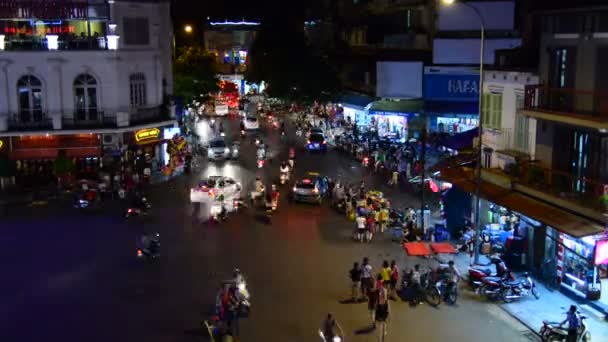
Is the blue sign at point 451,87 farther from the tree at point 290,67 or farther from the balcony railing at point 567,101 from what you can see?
the balcony railing at point 567,101

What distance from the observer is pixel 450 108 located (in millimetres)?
54625

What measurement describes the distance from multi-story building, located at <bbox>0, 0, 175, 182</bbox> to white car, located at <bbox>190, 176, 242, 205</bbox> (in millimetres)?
10891

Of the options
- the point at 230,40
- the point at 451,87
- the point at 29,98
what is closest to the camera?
the point at 29,98

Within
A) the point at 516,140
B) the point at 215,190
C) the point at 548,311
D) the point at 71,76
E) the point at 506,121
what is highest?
the point at 71,76

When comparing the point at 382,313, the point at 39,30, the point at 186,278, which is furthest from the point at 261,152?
the point at 382,313

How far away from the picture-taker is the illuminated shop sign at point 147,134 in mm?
51294

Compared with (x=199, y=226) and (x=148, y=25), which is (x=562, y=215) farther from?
(x=148, y=25)

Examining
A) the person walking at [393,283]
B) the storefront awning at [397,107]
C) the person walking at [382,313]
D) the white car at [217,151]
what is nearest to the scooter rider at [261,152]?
the white car at [217,151]

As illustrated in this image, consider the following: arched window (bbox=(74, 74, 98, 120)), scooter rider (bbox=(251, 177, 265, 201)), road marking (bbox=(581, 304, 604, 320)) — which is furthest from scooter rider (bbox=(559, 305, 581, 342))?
arched window (bbox=(74, 74, 98, 120))

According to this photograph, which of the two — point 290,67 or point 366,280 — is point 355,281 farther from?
point 290,67

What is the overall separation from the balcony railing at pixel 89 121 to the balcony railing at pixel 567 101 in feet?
102

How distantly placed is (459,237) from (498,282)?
25.2 ft

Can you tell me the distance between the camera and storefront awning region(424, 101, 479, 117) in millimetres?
52656

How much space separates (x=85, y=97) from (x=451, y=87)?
2529cm
